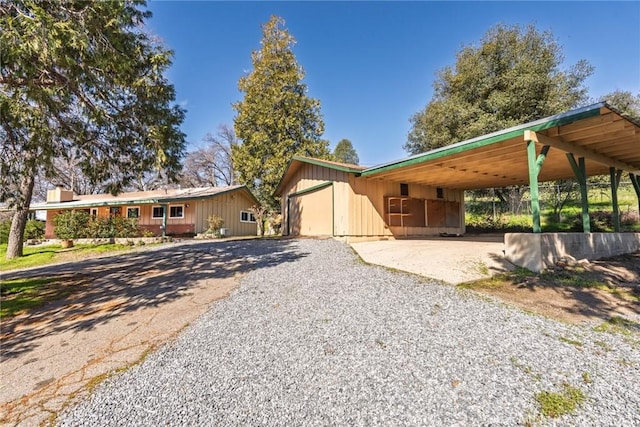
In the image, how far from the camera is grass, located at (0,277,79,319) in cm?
454

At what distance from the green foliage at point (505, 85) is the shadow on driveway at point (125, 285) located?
1370cm

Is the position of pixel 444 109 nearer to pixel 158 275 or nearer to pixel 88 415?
pixel 158 275

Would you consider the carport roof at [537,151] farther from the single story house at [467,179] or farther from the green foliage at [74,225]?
the green foliage at [74,225]

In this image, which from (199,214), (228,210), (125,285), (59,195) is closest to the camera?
(125,285)

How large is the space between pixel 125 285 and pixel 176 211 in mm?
13306

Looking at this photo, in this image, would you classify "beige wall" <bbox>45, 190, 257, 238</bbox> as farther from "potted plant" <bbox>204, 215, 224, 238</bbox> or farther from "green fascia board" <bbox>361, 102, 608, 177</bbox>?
"green fascia board" <bbox>361, 102, 608, 177</bbox>

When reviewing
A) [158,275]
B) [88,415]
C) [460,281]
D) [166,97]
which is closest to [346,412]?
[88,415]

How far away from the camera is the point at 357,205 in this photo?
10297mm

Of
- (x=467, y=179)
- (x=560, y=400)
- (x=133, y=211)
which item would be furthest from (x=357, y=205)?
(x=133, y=211)

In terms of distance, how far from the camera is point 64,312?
4203 mm

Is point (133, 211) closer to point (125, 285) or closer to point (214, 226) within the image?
point (214, 226)

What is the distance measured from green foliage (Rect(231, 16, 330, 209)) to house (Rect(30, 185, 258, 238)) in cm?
167

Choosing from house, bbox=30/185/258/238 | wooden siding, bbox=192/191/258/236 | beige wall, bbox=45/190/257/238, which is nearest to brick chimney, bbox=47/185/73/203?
house, bbox=30/185/258/238

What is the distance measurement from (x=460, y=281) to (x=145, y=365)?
4.71m
